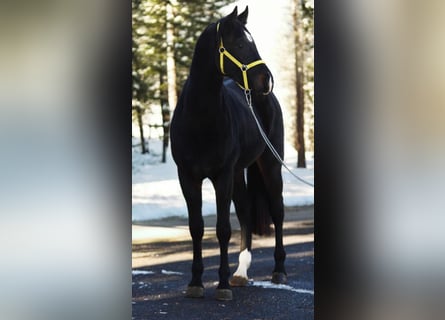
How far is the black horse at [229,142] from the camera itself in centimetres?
313

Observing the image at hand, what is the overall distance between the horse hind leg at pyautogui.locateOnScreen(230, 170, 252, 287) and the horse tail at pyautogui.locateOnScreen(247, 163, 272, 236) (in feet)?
0.13

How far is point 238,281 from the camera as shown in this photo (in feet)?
11.4

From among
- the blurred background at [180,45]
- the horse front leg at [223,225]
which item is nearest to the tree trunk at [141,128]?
the blurred background at [180,45]

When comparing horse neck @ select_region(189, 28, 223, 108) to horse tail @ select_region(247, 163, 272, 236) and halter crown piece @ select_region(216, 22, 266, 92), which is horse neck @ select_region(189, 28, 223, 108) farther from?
horse tail @ select_region(247, 163, 272, 236)

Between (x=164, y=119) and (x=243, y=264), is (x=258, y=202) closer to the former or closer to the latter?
(x=243, y=264)

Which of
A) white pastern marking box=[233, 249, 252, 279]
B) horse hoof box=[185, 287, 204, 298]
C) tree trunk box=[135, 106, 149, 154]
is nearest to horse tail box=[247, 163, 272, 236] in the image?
white pastern marking box=[233, 249, 252, 279]

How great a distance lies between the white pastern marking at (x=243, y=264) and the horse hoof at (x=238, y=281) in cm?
2

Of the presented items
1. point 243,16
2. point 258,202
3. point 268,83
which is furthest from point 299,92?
point 258,202

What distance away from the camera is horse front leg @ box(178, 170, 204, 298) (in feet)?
11.0

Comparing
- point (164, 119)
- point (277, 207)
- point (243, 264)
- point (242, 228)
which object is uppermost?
point (164, 119)

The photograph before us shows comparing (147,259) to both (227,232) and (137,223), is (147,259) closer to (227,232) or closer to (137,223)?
(137,223)

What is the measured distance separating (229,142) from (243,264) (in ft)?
2.27

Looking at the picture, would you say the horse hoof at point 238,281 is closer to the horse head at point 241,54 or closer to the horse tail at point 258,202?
the horse tail at point 258,202

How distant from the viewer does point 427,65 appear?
2158mm
